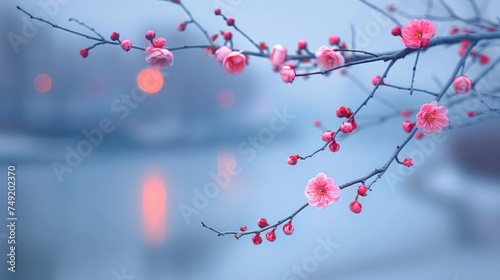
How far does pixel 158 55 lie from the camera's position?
102 centimetres

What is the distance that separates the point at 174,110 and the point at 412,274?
1.89 m

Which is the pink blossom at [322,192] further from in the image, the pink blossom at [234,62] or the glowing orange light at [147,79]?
the glowing orange light at [147,79]

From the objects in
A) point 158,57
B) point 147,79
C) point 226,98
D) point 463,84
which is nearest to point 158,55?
point 158,57

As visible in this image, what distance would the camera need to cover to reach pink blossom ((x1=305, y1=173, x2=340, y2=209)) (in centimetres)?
97

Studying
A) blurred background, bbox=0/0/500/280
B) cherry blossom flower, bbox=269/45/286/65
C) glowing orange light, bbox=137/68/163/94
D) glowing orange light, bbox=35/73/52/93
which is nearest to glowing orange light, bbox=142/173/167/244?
blurred background, bbox=0/0/500/280

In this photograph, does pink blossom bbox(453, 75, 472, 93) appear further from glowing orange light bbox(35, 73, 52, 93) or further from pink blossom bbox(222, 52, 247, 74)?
glowing orange light bbox(35, 73, 52, 93)

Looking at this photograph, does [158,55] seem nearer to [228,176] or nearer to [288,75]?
[288,75]

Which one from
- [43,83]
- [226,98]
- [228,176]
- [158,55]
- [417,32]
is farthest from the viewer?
[226,98]

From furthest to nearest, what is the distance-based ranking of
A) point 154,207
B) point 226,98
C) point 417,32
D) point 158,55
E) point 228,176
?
1. point 226,98
2. point 228,176
3. point 154,207
4. point 158,55
5. point 417,32

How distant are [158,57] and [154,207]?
1336 mm

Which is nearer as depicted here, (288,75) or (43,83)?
(288,75)

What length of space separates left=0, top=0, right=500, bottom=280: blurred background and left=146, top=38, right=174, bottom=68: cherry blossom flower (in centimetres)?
40

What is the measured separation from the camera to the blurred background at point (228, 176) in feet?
5.71

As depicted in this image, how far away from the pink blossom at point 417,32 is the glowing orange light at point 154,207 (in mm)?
1359
